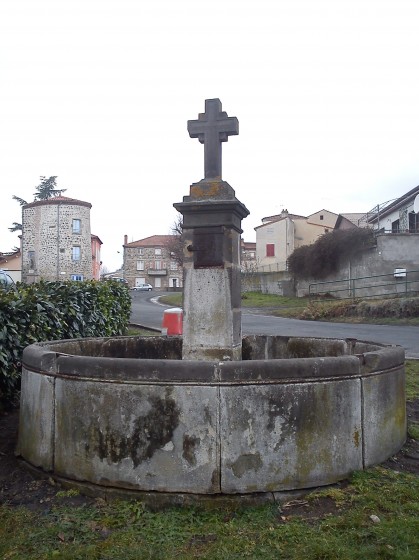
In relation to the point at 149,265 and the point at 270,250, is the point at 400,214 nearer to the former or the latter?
the point at 270,250

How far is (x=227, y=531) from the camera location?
346 cm

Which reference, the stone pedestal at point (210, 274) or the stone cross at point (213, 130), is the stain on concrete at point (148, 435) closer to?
the stone pedestal at point (210, 274)

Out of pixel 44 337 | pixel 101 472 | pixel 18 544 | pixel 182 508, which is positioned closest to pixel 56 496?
pixel 101 472

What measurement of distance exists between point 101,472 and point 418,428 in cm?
357

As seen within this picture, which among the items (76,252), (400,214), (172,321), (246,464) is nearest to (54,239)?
(76,252)

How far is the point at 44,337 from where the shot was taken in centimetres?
730

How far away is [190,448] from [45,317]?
416 cm

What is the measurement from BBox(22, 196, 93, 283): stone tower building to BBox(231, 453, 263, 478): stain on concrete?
50316mm

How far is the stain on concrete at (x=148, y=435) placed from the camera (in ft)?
12.9

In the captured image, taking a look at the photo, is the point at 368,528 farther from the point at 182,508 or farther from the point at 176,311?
the point at 176,311

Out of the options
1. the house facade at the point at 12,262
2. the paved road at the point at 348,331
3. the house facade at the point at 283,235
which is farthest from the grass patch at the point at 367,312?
the house facade at the point at 12,262

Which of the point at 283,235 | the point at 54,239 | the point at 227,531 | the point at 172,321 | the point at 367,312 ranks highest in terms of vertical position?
the point at 283,235

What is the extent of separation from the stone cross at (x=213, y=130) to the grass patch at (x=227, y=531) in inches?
140

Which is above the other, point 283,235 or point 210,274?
point 283,235
